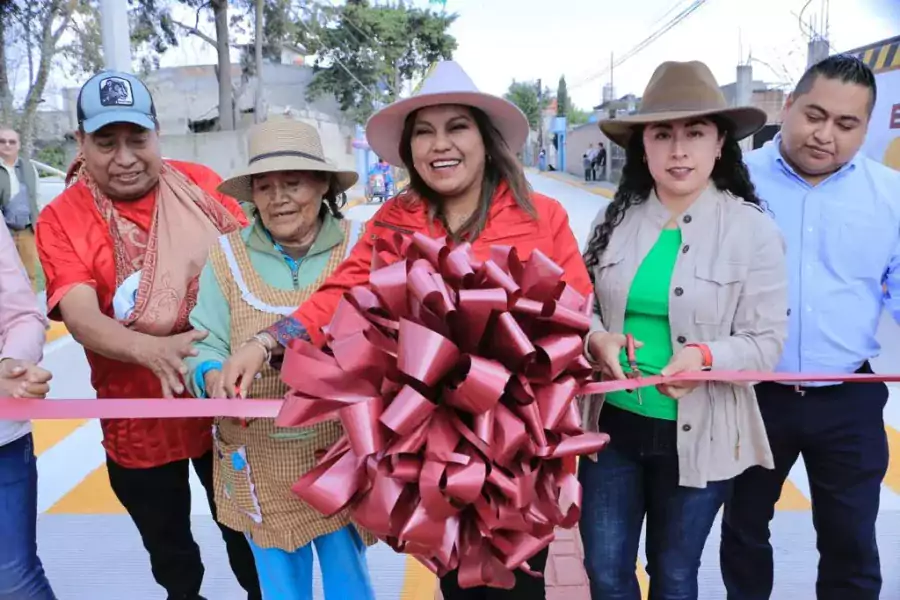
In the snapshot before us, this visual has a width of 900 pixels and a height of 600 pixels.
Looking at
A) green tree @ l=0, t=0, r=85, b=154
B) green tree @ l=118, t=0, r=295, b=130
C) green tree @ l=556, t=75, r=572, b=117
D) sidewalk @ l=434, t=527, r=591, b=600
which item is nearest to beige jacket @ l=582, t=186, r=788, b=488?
sidewalk @ l=434, t=527, r=591, b=600

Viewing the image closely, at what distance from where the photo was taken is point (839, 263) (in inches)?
76.4

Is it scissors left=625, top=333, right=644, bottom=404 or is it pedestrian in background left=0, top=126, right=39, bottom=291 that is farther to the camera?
pedestrian in background left=0, top=126, right=39, bottom=291

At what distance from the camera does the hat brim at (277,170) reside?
1.69m

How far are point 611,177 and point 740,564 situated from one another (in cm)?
2690

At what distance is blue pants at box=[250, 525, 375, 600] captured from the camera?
5.86 ft

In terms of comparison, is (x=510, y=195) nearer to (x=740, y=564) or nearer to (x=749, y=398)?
(x=749, y=398)

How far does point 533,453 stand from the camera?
124 cm

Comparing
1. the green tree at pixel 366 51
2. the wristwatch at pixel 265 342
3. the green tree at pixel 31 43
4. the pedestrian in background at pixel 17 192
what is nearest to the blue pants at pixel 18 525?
the wristwatch at pixel 265 342

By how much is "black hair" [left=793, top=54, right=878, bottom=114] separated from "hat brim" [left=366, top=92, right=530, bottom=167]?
0.83 meters

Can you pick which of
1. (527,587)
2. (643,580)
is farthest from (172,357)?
(643,580)

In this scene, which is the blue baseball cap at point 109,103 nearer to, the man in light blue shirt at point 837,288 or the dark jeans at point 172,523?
the dark jeans at point 172,523

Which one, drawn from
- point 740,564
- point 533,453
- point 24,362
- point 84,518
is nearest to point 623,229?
point 533,453

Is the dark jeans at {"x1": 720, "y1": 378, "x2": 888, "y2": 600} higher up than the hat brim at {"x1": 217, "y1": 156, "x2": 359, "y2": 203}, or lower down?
lower down

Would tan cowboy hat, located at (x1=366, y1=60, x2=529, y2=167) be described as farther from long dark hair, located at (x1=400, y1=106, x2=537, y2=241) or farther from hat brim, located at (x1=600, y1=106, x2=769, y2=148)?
hat brim, located at (x1=600, y1=106, x2=769, y2=148)
